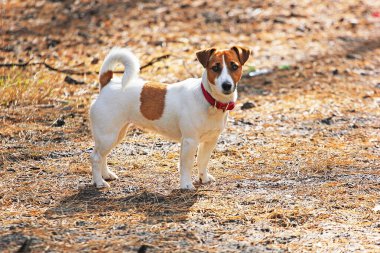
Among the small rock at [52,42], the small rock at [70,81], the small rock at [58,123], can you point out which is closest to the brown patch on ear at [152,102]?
the small rock at [58,123]

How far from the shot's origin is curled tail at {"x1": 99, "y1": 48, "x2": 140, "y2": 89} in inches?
232

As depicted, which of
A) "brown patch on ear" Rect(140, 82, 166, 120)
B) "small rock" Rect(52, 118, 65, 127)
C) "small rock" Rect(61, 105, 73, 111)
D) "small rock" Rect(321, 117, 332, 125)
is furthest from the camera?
"small rock" Rect(61, 105, 73, 111)

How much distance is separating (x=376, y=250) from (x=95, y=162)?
7.90 ft

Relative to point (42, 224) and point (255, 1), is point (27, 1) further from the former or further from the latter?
point (42, 224)

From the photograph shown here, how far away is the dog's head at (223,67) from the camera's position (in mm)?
5539

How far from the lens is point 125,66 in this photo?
5926mm

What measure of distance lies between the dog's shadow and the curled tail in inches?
34.8

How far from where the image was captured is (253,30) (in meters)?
11.9

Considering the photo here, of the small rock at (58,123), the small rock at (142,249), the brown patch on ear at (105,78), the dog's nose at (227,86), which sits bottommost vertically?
the small rock at (58,123)

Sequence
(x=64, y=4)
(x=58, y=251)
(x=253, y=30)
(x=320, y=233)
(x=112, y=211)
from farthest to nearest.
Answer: (x=64, y=4), (x=253, y=30), (x=112, y=211), (x=320, y=233), (x=58, y=251)

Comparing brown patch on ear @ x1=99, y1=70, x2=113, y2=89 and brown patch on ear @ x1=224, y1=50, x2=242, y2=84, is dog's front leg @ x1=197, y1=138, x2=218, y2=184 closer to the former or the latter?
brown patch on ear @ x1=224, y1=50, x2=242, y2=84

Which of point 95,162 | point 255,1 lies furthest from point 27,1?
point 95,162

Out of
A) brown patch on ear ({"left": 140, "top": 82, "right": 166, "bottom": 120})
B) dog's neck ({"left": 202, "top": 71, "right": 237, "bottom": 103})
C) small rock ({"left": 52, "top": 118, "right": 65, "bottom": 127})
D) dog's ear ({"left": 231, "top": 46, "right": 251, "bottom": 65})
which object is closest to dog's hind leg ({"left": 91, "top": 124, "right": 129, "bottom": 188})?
brown patch on ear ({"left": 140, "top": 82, "right": 166, "bottom": 120})

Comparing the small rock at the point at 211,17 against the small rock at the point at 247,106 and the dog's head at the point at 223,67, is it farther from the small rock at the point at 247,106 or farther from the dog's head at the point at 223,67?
the dog's head at the point at 223,67
